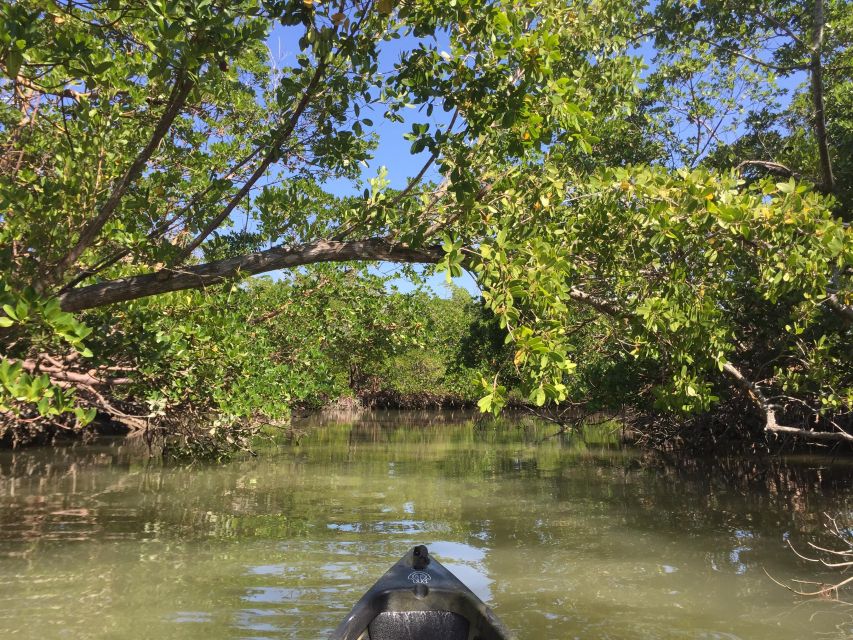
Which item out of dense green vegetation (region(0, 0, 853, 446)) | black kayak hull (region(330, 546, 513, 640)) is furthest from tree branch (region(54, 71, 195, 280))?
black kayak hull (region(330, 546, 513, 640))

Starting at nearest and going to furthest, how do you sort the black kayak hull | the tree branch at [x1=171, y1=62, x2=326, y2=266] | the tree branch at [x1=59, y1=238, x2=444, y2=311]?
the black kayak hull < the tree branch at [x1=171, y1=62, x2=326, y2=266] < the tree branch at [x1=59, y1=238, x2=444, y2=311]

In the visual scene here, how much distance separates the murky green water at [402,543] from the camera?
509 cm

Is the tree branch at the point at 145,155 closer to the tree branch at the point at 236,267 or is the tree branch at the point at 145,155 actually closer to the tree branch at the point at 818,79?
the tree branch at the point at 236,267

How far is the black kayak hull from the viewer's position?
3969 mm

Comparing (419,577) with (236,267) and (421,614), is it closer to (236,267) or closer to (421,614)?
(421,614)

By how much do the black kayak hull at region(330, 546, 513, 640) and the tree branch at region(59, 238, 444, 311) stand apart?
2.36 m

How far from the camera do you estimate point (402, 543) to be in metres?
7.25

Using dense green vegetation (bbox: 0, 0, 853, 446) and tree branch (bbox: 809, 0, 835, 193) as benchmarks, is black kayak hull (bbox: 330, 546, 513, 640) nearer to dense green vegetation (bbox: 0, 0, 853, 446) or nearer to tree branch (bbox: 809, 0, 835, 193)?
dense green vegetation (bbox: 0, 0, 853, 446)

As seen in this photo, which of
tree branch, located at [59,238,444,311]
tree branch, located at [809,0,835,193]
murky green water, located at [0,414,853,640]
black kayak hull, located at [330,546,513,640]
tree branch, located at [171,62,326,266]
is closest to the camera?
black kayak hull, located at [330,546,513,640]

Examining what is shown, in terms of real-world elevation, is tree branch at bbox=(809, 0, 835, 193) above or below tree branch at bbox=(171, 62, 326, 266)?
above

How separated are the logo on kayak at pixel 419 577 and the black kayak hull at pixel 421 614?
23 mm

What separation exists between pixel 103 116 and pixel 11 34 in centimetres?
262

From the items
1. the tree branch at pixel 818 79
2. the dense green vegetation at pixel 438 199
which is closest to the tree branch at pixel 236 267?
the dense green vegetation at pixel 438 199

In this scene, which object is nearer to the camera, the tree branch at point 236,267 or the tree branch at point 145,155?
the tree branch at point 145,155
